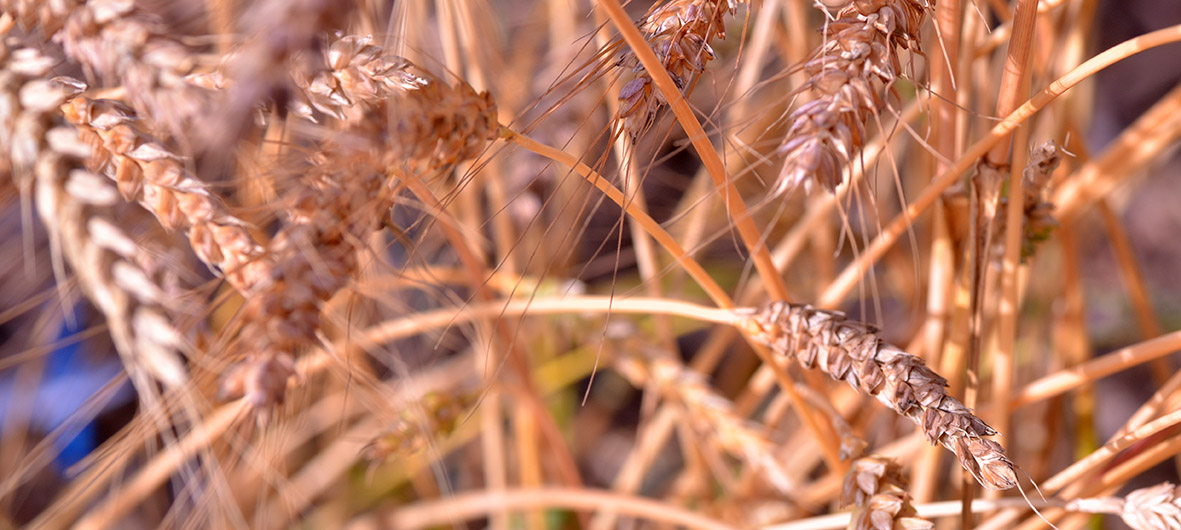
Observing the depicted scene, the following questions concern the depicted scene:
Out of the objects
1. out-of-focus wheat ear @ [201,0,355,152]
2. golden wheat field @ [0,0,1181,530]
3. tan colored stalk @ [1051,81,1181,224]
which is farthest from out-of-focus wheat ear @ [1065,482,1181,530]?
out-of-focus wheat ear @ [201,0,355,152]

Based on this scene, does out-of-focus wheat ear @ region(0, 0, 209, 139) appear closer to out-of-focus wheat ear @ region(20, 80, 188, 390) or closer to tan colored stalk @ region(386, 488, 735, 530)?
out-of-focus wheat ear @ region(20, 80, 188, 390)

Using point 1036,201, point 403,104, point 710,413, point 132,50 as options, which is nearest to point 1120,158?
point 1036,201

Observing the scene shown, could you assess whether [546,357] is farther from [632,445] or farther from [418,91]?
[418,91]

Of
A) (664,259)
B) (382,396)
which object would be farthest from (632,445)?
(382,396)

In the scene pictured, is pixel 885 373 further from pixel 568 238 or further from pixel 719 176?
pixel 568 238

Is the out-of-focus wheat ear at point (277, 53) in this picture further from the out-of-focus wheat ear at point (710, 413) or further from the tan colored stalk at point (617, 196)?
the out-of-focus wheat ear at point (710, 413)

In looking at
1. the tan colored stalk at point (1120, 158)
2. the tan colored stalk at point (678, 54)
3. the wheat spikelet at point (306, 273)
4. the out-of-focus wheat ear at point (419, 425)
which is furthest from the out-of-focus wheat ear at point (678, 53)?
the tan colored stalk at point (1120, 158)
